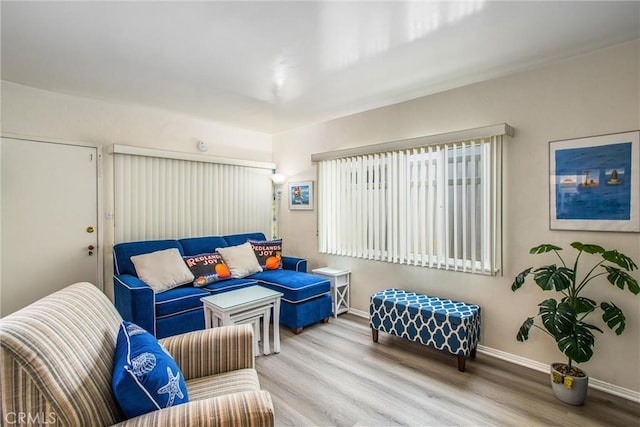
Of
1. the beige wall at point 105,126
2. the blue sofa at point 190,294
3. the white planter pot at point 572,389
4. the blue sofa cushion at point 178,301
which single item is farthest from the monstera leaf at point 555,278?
the beige wall at point 105,126

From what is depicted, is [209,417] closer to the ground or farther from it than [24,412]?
closer to the ground

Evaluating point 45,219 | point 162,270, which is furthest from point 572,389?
point 45,219

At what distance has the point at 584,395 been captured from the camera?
7.03ft

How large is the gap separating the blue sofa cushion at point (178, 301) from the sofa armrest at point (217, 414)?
1963 millimetres

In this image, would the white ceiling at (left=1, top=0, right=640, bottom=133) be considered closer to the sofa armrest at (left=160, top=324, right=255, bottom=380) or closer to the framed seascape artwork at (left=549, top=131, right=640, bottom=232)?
the framed seascape artwork at (left=549, top=131, right=640, bottom=232)

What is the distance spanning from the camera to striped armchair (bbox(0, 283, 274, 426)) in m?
0.97

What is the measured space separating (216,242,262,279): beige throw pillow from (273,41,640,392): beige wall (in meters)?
1.55

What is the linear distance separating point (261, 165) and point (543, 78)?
3.55 m

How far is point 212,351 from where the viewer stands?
1.71 metres

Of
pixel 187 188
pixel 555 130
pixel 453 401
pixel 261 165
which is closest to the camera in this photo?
pixel 453 401

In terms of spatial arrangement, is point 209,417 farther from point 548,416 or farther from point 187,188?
point 187,188

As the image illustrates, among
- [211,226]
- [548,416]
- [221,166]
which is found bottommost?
[548,416]

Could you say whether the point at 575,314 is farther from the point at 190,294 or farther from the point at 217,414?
the point at 190,294

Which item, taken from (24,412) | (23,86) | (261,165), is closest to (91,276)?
(23,86)
